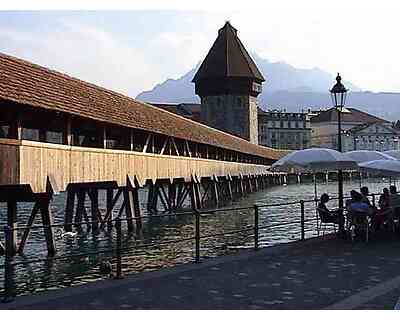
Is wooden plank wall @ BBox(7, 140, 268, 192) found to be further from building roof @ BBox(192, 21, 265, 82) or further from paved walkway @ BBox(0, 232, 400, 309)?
building roof @ BBox(192, 21, 265, 82)

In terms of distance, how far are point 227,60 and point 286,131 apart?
111 feet

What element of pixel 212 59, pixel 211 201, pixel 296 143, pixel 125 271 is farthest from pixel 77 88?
pixel 296 143

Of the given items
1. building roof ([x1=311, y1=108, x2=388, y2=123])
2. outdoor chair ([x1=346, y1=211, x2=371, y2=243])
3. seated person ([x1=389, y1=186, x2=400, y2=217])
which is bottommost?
outdoor chair ([x1=346, y1=211, x2=371, y2=243])

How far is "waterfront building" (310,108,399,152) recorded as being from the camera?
297 ft

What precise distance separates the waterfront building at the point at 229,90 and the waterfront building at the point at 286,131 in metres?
29.2

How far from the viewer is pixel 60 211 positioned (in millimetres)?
28141

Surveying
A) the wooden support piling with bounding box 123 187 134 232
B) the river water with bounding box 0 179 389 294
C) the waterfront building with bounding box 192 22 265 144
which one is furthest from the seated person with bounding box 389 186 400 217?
the waterfront building with bounding box 192 22 265 144

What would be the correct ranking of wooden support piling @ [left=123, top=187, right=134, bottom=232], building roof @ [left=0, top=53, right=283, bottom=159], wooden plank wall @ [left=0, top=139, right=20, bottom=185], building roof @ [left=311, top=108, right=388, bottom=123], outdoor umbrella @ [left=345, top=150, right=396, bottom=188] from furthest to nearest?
1. building roof @ [left=311, top=108, right=388, bottom=123]
2. wooden support piling @ [left=123, top=187, right=134, bottom=232]
3. outdoor umbrella @ [left=345, top=150, right=396, bottom=188]
4. building roof @ [left=0, top=53, right=283, bottom=159]
5. wooden plank wall @ [left=0, top=139, right=20, bottom=185]

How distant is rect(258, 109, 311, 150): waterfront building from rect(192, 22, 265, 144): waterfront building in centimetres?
2925

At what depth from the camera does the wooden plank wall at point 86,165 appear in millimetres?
11297

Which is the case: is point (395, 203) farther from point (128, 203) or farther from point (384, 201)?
point (128, 203)

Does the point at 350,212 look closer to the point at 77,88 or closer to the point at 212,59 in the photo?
the point at 77,88

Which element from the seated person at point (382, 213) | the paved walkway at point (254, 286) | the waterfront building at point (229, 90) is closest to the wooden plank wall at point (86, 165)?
the paved walkway at point (254, 286)

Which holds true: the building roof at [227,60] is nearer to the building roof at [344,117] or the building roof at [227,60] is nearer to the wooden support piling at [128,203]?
the wooden support piling at [128,203]
